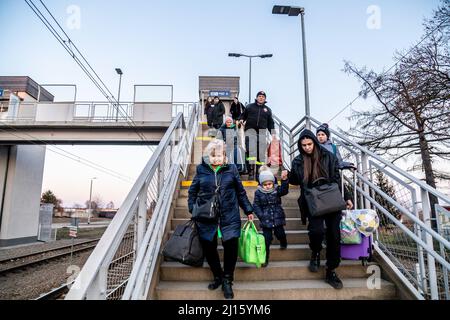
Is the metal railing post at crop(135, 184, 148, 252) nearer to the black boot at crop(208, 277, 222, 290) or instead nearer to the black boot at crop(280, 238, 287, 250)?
the black boot at crop(208, 277, 222, 290)

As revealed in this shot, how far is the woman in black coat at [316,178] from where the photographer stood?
3186 millimetres

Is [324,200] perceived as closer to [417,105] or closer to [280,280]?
[280,280]

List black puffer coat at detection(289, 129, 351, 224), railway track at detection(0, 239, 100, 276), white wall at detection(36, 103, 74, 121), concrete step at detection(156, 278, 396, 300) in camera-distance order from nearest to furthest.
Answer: concrete step at detection(156, 278, 396, 300) < black puffer coat at detection(289, 129, 351, 224) < railway track at detection(0, 239, 100, 276) < white wall at detection(36, 103, 74, 121)

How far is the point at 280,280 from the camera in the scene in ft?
11.2

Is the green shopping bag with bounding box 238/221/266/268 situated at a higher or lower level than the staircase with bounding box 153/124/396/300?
higher

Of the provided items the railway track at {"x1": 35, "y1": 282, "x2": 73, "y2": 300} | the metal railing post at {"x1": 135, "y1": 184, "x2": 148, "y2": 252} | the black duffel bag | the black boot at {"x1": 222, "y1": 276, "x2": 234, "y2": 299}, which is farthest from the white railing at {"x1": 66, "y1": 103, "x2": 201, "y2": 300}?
the railway track at {"x1": 35, "y1": 282, "x2": 73, "y2": 300}

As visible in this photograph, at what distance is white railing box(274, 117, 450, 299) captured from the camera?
293 centimetres

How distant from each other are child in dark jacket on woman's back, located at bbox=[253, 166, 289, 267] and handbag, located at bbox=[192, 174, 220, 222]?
804 millimetres

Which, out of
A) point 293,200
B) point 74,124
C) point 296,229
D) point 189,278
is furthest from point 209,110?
point 74,124

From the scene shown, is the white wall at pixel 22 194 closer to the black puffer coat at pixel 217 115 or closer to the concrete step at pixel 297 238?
the black puffer coat at pixel 217 115

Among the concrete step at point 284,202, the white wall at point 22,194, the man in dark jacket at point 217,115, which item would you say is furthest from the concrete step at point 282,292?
the white wall at point 22,194

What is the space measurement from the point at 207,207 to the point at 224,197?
218 millimetres

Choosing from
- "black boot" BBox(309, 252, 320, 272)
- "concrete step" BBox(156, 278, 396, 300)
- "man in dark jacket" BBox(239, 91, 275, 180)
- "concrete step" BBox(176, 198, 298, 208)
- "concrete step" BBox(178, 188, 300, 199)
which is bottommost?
"concrete step" BBox(156, 278, 396, 300)
